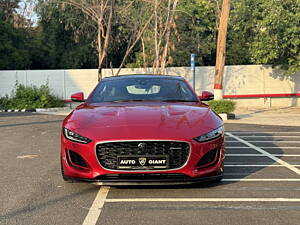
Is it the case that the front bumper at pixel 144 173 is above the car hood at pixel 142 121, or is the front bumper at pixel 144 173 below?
below

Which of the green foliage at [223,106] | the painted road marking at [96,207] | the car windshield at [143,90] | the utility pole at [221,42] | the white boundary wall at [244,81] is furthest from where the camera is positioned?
the white boundary wall at [244,81]

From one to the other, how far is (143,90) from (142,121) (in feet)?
4.94

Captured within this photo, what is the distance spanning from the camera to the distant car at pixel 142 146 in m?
5.23

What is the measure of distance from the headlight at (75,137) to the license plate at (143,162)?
464 mm

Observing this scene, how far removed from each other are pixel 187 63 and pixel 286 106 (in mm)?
5853

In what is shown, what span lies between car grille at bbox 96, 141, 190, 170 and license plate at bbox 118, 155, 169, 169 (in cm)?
4

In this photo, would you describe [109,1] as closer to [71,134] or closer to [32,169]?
[32,169]

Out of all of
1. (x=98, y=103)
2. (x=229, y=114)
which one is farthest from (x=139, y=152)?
(x=229, y=114)

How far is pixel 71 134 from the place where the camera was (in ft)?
18.2

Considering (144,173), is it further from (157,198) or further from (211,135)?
(211,135)

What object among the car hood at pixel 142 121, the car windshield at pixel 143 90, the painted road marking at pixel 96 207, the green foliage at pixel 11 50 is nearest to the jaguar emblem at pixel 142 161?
the car hood at pixel 142 121

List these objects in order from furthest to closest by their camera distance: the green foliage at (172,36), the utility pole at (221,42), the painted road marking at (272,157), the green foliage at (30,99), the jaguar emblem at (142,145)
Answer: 1. the green foliage at (30,99)
2. the green foliage at (172,36)
3. the utility pole at (221,42)
4. the painted road marking at (272,157)
5. the jaguar emblem at (142,145)

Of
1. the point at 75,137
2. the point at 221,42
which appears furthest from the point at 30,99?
the point at 75,137

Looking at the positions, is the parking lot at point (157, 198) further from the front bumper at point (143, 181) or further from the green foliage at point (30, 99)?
the green foliage at point (30, 99)
